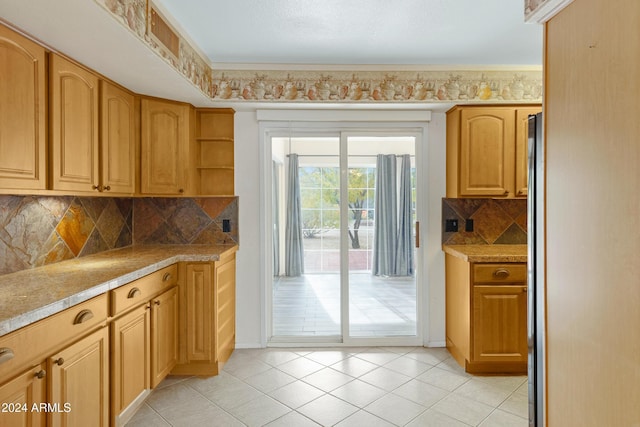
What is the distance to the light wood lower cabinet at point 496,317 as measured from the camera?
274 cm

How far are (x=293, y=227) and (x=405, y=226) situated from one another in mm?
1067

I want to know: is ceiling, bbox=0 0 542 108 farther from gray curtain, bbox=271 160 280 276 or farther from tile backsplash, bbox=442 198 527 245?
tile backsplash, bbox=442 198 527 245

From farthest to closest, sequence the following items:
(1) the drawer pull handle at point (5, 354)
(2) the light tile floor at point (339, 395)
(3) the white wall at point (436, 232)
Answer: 1. (3) the white wall at point (436, 232)
2. (2) the light tile floor at point (339, 395)
3. (1) the drawer pull handle at point (5, 354)

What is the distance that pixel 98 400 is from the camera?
5.82 ft

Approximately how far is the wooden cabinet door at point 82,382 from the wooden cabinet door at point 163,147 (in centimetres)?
133

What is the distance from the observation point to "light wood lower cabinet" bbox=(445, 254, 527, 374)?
274 cm

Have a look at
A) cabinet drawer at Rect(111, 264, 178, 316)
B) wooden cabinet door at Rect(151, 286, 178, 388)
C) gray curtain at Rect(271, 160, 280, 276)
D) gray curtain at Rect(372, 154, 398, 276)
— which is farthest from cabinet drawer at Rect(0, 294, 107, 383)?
gray curtain at Rect(372, 154, 398, 276)

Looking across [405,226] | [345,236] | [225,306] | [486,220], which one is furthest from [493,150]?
[225,306]

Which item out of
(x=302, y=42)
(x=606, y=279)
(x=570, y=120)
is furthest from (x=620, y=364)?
(x=302, y=42)

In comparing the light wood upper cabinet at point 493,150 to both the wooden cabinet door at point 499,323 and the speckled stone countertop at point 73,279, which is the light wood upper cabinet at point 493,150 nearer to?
the wooden cabinet door at point 499,323

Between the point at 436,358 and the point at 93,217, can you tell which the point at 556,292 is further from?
the point at 93,217

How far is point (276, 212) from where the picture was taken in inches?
135

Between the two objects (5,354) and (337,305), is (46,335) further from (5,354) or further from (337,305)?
(337,305)

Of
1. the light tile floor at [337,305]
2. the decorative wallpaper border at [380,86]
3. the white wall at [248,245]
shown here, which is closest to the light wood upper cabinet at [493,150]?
the decorative wallpaper border at [380,86]
